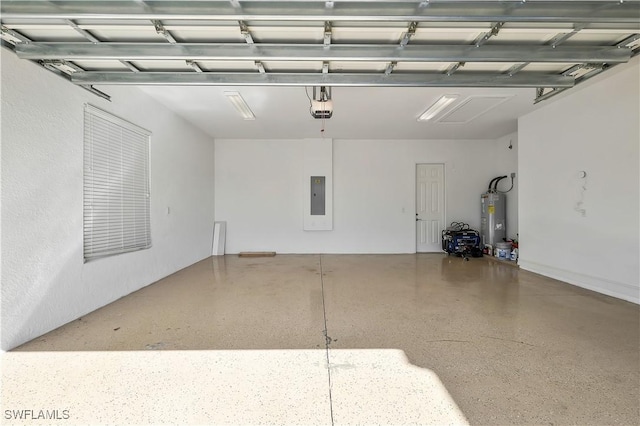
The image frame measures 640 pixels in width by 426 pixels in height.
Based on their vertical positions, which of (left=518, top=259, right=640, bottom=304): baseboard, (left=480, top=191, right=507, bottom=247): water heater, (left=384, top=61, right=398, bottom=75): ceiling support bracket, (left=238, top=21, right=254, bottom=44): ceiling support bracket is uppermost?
(left=238, top=21, right=254, bottom=44): ceiling support bracket

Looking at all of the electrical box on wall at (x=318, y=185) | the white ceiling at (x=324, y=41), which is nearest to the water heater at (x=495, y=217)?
the white ceiling at (x=324, y=41)

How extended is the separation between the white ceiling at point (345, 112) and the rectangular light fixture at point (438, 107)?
0.11 metres

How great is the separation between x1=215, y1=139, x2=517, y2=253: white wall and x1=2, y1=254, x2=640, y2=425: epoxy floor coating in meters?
3.47

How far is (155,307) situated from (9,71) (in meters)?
2.68

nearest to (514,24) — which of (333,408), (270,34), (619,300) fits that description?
(270,34)

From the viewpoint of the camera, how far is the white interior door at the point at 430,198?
752 cm

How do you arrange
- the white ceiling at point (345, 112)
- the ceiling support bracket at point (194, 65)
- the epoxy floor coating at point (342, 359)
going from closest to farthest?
1. the epoxy floor coating at point (342, 359)
2. the ceiling support bracket at point (194, 65)
3. the white ceiling at point (345, 112)

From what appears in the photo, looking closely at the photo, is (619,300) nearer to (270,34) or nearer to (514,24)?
(514,24)

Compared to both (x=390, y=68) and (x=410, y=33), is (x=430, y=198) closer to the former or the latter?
(x=390, y=68)

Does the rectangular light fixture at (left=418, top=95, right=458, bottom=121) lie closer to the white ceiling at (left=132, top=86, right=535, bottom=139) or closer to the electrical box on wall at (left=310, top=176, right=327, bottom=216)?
the white ceiling at (left=132, top=86, right=535, bottom=139)

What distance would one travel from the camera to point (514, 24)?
227cm

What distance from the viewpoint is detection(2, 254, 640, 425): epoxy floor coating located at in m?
1.69

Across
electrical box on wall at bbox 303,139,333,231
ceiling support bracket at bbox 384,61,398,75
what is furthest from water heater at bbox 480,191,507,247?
ceiling support bracket at bbox 384,61,398,75

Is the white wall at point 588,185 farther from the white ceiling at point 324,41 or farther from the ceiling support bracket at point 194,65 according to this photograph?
the ceiling support bracket at point 194,65
